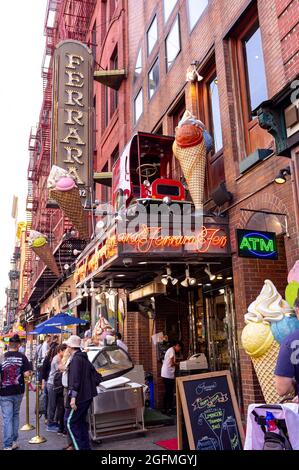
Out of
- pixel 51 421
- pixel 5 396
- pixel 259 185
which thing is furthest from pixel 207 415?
pixel 51 421

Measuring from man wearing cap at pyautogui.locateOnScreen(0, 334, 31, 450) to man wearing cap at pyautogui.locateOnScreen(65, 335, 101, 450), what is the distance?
1482 millimetres

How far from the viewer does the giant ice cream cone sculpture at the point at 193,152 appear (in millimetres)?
9148

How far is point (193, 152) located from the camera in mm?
9227

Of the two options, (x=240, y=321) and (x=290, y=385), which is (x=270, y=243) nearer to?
(x=240, y=321)

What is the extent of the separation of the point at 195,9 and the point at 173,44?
5.09ft

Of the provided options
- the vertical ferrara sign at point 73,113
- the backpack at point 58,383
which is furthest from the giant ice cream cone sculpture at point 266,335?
the vertical ferrara sign at point 73,113

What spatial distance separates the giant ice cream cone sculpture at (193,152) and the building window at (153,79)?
18.3 feet

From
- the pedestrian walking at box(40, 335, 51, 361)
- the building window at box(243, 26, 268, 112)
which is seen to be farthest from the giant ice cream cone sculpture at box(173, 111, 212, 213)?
the pedestrian walking at box(40, 335, 51, 361)

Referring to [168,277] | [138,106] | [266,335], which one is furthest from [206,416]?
[138,106]

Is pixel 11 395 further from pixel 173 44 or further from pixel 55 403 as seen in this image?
pixel 173 44

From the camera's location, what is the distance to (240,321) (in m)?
8.11

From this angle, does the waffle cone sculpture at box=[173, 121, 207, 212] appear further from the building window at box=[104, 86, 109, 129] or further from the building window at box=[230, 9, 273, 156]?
the building window at box=[104, 86, 109, 129]

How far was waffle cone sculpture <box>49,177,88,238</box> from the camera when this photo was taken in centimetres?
1338

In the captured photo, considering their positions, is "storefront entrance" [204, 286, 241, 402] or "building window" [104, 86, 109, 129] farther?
"building window" [104, 86, 109, 129]
